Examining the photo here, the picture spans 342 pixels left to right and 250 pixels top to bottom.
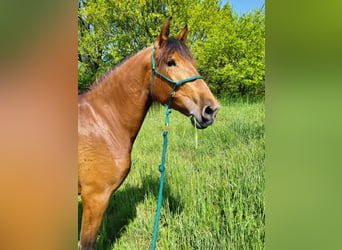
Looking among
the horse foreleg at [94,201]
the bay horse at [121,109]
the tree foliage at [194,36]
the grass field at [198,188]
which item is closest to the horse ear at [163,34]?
the bay horse at [121,109]

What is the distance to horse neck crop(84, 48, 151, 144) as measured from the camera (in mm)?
951

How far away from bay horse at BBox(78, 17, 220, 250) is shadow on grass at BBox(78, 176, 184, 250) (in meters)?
0.17

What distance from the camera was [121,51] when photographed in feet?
3.30

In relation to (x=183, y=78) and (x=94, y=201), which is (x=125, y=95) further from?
(x=94, y=201)

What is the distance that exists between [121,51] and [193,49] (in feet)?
1.07

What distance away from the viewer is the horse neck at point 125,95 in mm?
951

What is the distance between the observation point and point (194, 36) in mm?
1077

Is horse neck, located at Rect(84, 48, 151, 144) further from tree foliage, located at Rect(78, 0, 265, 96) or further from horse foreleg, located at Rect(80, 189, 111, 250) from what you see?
horse foreleg, located at Rect(80, 189, 111, 250)

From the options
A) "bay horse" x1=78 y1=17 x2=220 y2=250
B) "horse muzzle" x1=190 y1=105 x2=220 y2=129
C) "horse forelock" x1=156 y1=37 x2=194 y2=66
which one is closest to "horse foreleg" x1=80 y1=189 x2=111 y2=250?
"bay horse" x1=78 y1=17 x2=220 y2=250

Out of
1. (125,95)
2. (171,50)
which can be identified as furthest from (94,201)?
(171,50)

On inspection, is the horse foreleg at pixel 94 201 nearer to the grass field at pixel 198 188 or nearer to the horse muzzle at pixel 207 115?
the grass field at pixel 198 188

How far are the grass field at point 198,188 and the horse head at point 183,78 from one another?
0.18 m
